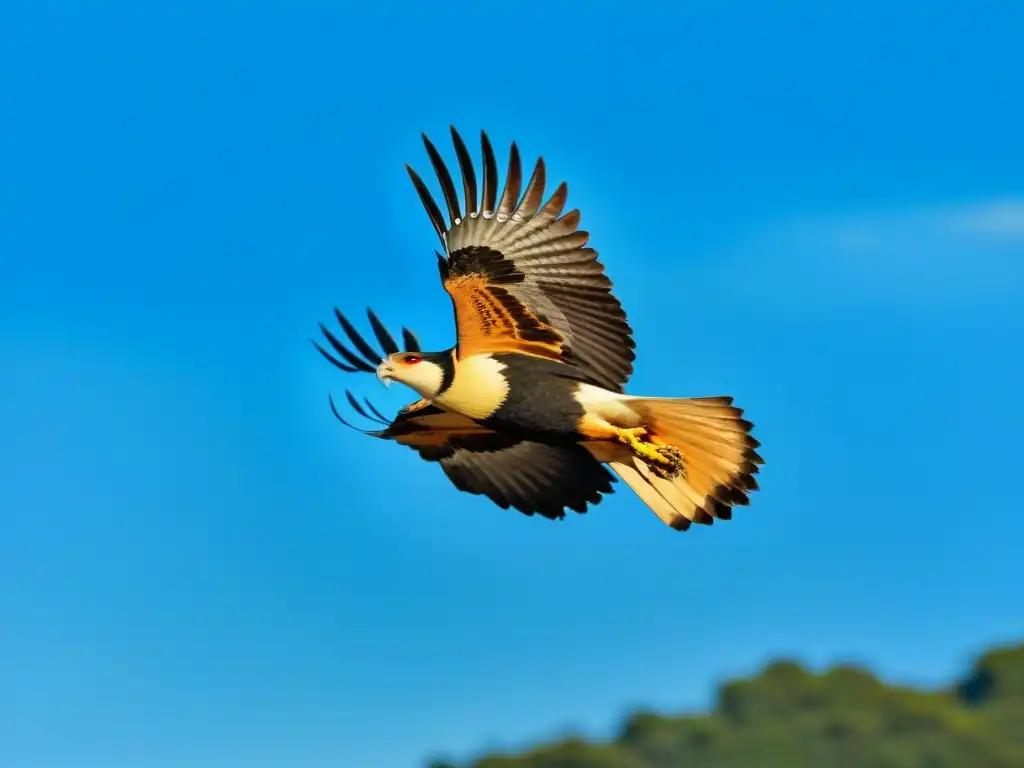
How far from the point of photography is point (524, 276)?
41.9 feet

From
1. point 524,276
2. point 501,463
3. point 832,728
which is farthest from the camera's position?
point 832,728

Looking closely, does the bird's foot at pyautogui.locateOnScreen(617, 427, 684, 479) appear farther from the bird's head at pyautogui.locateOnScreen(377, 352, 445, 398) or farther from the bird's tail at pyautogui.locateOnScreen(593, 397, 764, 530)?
the bird's head at pyautogui.locateOnScreen(377, 352, 445, 398)

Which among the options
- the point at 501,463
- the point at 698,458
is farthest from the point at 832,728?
the point at 698,458

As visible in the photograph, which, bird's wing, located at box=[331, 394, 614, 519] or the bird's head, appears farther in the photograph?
bird's wing, located at box=[331, 394, 614, 519]

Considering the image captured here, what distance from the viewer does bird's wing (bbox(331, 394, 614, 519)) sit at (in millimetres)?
13820

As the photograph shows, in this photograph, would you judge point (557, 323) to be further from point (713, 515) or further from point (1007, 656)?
point (1007, 656)

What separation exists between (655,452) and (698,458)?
14.1 inches

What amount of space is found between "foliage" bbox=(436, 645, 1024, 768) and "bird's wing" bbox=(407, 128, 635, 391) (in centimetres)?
5836

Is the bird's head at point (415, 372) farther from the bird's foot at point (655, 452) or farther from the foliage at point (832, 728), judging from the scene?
the foliage at point (832, 728)

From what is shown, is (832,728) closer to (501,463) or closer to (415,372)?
(501,463)

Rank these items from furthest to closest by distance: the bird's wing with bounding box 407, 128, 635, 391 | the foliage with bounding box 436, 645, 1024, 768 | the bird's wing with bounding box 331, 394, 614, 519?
the foliage with bounding box 436, 645, 1024, 768
the bird's wing with bounding box 331, 394, 614, 519
the bird's wing with bounding box 407, 128, 635, 391

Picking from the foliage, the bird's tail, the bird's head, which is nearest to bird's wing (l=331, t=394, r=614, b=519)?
the bird's tail

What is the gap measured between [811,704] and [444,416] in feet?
206

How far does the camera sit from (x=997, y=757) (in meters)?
71.6
